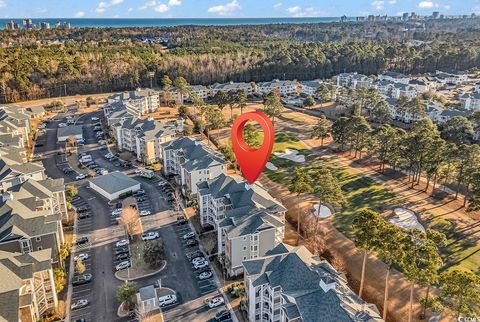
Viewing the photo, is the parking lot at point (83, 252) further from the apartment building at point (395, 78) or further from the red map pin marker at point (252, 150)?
the apartment building at point (395, 78)

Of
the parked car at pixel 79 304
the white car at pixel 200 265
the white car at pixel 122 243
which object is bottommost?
the parked car at pixel 79 304

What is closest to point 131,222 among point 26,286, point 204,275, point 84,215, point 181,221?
point 181,221

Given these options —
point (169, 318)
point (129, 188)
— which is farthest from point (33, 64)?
point (169, 318)

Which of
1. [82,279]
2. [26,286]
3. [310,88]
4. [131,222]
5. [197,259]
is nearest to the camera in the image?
[26,286]

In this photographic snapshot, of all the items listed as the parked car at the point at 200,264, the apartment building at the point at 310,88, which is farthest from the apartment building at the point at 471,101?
the parked car at the point at 200,264

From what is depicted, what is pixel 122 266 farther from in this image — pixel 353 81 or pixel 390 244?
pixel 353 81

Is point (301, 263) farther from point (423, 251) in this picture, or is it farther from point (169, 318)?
point (169, 318)
